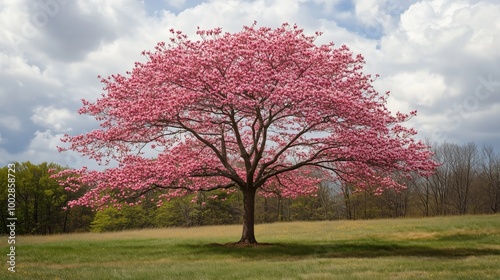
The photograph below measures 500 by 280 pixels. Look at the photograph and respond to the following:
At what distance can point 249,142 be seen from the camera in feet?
103

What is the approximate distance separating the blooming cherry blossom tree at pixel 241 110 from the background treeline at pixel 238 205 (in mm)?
43583

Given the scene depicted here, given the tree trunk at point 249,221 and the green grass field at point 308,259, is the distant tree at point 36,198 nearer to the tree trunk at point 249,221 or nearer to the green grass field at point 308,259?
the green grass field at point 308,259

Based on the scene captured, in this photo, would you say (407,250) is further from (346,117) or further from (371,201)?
(371,201)

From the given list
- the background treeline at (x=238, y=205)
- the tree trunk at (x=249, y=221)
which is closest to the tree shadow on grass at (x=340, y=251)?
the tree trunk at (x=249, y=221)

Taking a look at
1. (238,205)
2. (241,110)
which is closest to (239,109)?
(241,110)

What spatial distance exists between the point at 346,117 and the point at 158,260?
468 inches

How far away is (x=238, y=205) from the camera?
253 ft

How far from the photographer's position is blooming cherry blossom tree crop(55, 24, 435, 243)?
2306 centimetres

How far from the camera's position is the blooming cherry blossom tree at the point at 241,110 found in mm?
23062

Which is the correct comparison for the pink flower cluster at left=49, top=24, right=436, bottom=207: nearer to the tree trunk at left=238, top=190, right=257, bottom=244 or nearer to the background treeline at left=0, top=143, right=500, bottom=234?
the tree trunk at left=238, top=190, right=257, bottom=244

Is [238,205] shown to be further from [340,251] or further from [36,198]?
[340,251]

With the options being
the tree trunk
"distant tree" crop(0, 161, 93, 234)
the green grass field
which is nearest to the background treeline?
"distant tree" crop(0, 161, 93, 234)

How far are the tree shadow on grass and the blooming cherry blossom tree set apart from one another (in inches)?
102

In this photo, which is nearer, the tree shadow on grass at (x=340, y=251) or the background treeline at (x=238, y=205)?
the tree shadow on grass at (x=340, y=251)
